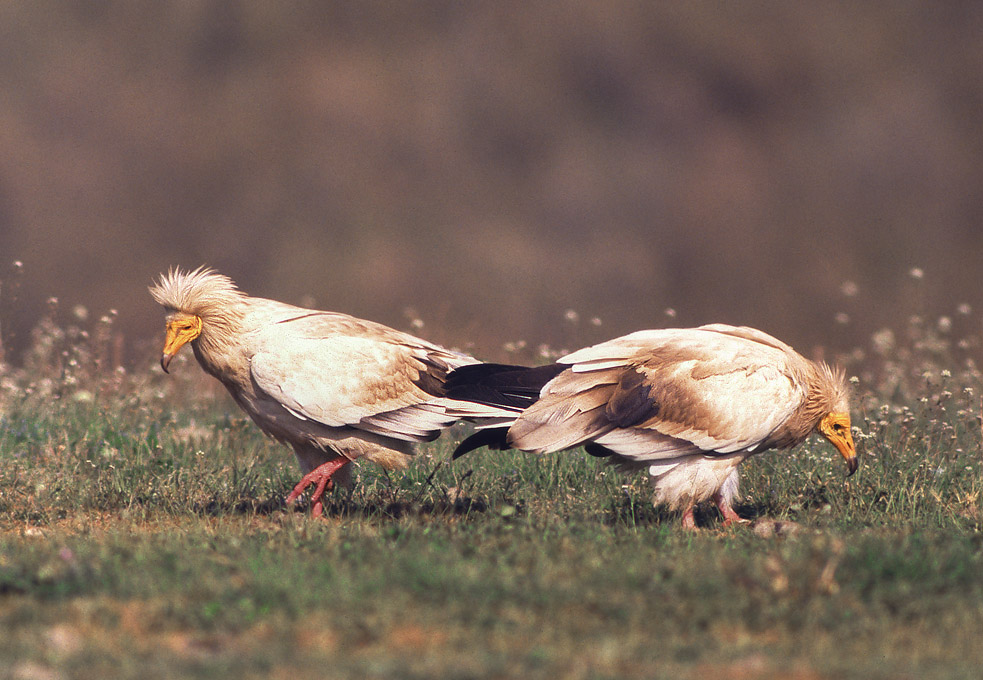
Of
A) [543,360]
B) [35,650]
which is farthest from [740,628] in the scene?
[543,360]

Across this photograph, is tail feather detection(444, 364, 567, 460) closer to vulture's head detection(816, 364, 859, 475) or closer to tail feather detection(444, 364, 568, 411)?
tail feather detection(444, 364, 568, 411)

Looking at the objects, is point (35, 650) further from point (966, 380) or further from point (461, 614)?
point (966, 380)

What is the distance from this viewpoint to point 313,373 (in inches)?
254

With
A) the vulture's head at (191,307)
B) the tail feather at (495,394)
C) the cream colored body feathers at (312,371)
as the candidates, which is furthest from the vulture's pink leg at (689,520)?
the vulture's head at (191,307)

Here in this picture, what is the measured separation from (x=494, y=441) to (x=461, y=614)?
2.41m

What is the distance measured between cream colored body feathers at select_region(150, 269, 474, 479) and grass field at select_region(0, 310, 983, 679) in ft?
1.40

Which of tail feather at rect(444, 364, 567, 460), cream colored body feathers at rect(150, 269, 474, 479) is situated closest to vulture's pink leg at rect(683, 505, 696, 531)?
tail feather at rect(444, 364, 567, 460)

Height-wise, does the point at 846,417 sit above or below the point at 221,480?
above

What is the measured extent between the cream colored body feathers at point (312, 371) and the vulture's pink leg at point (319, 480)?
0.24 ft

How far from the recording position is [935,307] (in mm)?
19047

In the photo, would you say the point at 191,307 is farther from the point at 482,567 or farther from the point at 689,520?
the point at 689,520

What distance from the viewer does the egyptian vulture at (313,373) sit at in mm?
6461

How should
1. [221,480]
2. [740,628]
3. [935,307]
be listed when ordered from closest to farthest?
[740,628]
[221,480]
[935,307]

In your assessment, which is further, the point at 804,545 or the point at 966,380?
the point at 966,380
